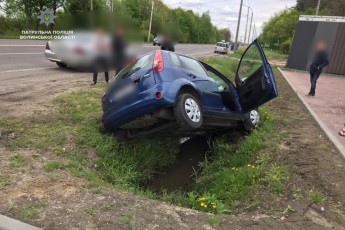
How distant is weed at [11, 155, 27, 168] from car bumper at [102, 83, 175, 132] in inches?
52.0

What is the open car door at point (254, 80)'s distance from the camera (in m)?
5.29

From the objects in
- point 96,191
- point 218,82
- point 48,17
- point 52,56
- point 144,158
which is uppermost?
point 48,17

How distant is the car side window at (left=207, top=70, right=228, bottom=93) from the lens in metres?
5.59

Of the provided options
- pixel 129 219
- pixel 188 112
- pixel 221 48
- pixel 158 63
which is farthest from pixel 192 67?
pixel 221 48

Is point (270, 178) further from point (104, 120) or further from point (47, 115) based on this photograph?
point (47, 115)

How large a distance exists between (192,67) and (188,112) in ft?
3.55

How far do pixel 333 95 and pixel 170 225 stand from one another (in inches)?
400

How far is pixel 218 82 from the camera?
18.9ft

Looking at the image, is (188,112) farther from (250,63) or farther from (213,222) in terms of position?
(250,63)

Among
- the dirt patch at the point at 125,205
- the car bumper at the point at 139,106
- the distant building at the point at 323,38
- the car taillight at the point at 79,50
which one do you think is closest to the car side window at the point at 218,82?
the car bumper at the point at 139,106

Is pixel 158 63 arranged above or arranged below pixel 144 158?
above

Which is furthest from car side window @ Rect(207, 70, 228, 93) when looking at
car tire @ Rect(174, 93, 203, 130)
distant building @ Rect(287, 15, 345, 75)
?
distant building @ Rect(287, 15, 345, 75)

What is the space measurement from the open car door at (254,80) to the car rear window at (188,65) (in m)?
0.83

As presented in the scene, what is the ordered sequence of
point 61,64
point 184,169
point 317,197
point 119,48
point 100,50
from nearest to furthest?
point 317,197 < point 184,169 < point 119,48 < point 100,50 < point 61,64
